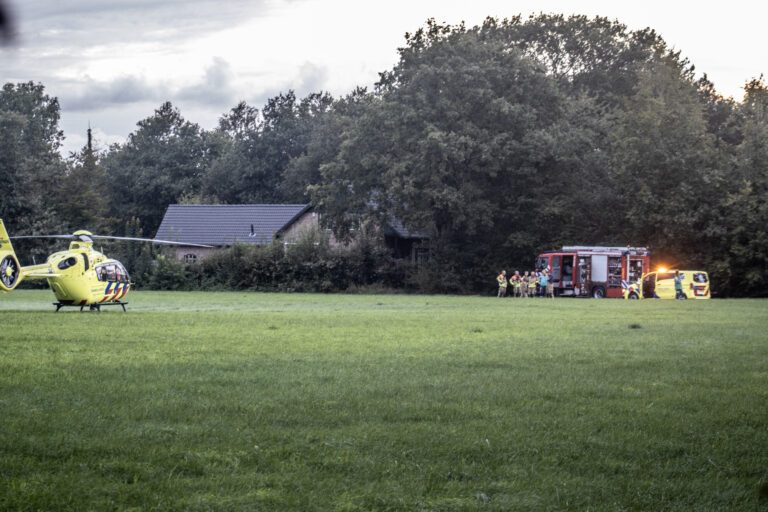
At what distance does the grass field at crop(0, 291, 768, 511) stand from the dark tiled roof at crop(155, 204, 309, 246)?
2329 inches

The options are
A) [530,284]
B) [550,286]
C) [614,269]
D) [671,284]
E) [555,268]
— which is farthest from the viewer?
[555,268]

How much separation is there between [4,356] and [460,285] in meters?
47.7

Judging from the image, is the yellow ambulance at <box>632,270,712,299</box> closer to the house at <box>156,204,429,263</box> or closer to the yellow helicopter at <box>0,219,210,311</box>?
the house at <box>156,204,429,263</box>

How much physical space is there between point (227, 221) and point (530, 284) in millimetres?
29711

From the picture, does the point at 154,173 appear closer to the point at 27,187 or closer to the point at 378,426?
the point at 27,187

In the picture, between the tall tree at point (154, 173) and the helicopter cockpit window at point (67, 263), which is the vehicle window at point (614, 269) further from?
the tall tree at point (154, 173)

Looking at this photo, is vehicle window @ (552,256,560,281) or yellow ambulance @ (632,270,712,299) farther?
vehicle window @ (552,256,560,281)

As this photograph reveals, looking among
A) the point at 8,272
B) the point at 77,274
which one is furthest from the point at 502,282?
the point at 8,272

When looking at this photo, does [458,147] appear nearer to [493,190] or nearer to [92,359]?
[493,190]

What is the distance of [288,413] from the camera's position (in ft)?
32.6

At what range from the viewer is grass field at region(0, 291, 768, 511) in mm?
6910

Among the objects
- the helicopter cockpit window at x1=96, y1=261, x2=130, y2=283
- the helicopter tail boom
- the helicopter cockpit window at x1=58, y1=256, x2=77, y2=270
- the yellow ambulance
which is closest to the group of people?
the yellow ambulance

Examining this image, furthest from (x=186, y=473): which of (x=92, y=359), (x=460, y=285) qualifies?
(x=460, y=285)

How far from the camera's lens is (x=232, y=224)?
7838cm
